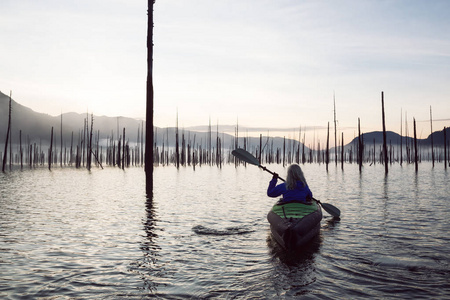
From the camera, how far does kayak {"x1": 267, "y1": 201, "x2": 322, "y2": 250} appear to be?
23.3 feet

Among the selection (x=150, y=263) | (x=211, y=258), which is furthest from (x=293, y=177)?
(x=150, y=263)

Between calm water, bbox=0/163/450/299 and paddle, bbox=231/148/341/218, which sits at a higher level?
paddle, bbox=231/148/341/218

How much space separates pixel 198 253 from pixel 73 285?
2.65m

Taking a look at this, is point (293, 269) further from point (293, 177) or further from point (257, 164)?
point (257, 164)

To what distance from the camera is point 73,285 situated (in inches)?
199

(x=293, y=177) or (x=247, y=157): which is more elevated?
(x=247, y=157)

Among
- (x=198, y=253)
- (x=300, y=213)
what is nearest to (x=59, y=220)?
(x=198, y=253)

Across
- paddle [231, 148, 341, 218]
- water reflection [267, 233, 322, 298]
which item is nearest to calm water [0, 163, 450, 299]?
water reflection [267, 233, 322, 298]

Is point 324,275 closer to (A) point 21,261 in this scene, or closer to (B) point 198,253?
(B) point 198,253

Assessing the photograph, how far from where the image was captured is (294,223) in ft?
24.0

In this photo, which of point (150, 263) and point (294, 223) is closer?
point (150, 263)

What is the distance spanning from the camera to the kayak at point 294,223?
7.11 meters

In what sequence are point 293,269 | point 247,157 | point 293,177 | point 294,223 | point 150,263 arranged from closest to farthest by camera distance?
point 293,269, point 150,263, point 294,223, point 293,177, point 247,157

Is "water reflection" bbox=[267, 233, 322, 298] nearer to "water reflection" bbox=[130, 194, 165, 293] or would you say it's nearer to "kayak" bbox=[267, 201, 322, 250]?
"kayak" bbox=[267, 201, 322, 250]
